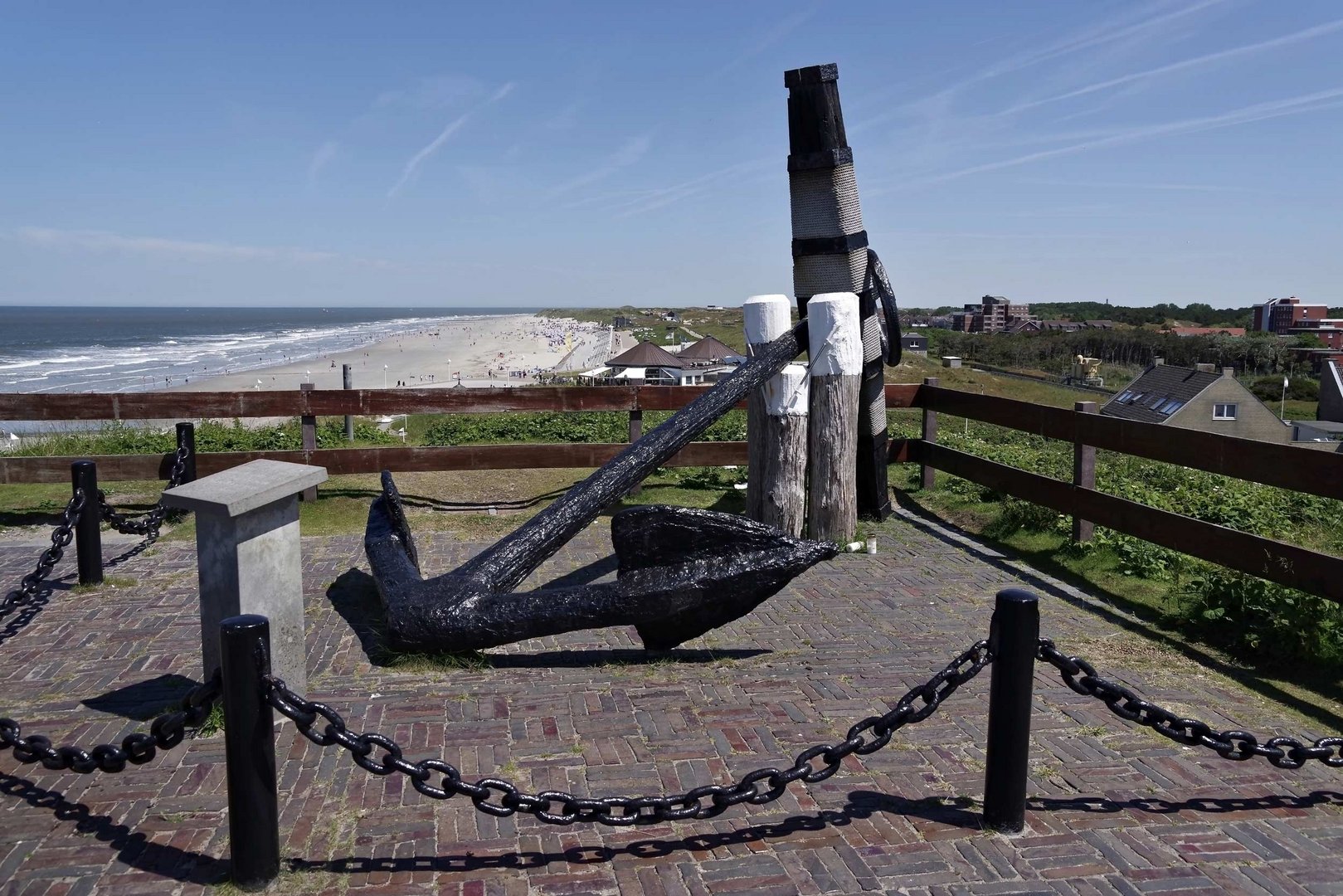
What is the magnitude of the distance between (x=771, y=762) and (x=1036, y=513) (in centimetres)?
470

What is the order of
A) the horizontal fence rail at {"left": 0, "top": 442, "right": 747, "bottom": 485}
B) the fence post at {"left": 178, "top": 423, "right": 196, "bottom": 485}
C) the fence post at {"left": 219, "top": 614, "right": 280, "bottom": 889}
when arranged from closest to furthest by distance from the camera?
the fence post at {"left": 219, "top": 614, "right": 280, "bottom": 889}, the fence post at {"left": 178, "top": 423, "right": 196, "bottom": 485}, the horizontal fence rail at {"left": 0, "top": 442, "right": 747, "bottom": 485}

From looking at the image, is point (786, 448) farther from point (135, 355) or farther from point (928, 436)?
point (135, 355)

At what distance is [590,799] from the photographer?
314cm

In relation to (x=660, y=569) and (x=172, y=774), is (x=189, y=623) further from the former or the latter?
(x=660, y=569)

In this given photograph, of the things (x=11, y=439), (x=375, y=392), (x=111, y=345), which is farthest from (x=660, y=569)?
(x=111, y=345)

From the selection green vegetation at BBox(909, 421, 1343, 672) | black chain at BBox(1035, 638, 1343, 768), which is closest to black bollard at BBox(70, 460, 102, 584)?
black chain at BBox(1035, 638, 1343, 768)

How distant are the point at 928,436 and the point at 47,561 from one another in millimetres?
7130

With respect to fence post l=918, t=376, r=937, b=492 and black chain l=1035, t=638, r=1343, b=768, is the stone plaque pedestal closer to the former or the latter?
black chain l=1035, t=638, r=1343, b=768

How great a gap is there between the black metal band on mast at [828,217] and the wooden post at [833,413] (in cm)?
40

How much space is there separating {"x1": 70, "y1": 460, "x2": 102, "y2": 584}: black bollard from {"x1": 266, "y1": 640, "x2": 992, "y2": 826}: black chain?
13.0ft

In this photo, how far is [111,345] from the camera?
75.8m

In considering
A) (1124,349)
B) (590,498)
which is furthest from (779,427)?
(1124,349)

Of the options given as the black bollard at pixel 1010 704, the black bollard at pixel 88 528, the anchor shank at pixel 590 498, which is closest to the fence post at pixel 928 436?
the anchor shank at pixel 590 498

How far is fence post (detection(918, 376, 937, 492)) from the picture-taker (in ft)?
→ 30.1
